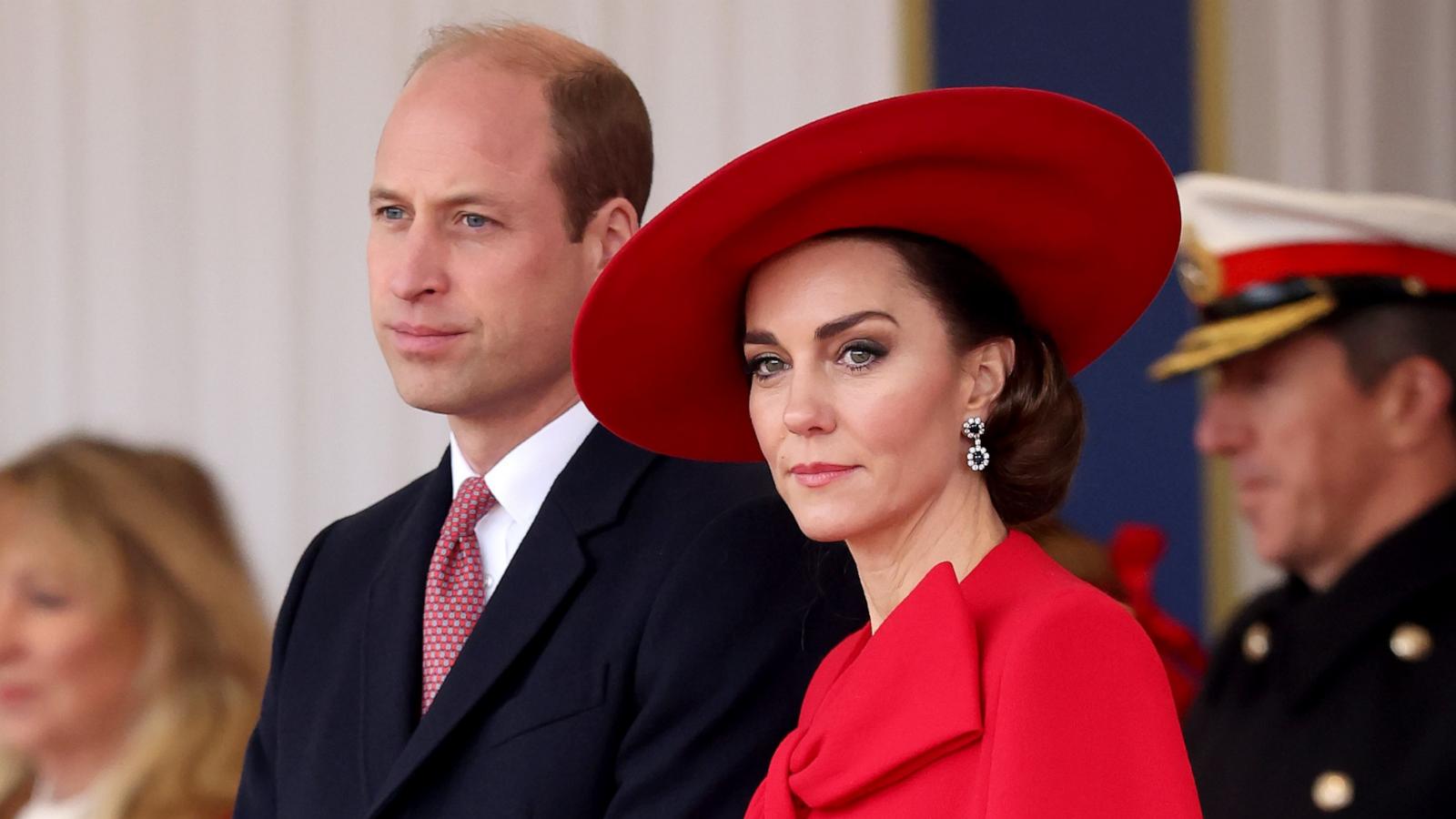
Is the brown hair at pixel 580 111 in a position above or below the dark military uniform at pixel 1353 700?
above

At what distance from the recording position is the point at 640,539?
67.5 inches

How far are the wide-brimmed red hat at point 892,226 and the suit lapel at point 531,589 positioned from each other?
0.09 m

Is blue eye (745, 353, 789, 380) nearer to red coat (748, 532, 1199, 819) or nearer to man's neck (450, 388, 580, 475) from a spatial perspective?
red coat (748, 532, 1199, 819)

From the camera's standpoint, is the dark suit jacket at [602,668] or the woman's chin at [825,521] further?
the dark suit jacket at [602,668]

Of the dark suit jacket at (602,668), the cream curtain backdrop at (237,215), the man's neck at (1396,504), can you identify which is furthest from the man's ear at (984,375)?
the cream curtain backdrop at (237,215)

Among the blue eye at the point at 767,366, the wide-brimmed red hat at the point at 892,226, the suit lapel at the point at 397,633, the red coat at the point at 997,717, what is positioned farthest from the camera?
the suit lapel at the point at 397,633

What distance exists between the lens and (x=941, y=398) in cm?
145

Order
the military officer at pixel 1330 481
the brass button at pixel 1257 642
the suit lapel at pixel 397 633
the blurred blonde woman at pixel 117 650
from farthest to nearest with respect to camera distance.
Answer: the brass button at pixel 1257 642
the blurred blonde woman at pixel 117 650
the military officer at pixel 1330 481
the suit lapel at pixel 397 633

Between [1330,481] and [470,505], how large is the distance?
128 centimetres

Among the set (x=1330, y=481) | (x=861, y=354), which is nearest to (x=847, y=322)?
(x=861, y=354)

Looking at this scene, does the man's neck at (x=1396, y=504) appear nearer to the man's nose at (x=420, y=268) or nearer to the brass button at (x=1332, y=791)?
the brass button at (x=1332, y=791)

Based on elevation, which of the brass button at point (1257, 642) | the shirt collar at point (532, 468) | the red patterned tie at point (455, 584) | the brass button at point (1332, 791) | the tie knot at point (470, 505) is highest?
the shirt collar at point (532, 468)

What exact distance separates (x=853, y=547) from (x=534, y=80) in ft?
1.81

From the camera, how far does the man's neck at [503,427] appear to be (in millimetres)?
1788
